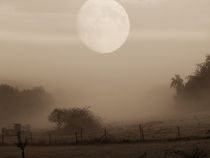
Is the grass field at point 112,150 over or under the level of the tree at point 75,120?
under

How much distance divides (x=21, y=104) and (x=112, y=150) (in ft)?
390

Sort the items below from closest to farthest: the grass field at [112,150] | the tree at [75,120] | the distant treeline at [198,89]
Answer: the grass field at [112,150] < the tree at [75,120] < the distant treeline at [198,89]

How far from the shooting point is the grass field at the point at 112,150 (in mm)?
47500

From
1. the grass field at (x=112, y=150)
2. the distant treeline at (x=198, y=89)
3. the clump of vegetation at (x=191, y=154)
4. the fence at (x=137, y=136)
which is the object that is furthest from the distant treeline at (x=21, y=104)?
the clump of vegetation at (x=191, y=154)

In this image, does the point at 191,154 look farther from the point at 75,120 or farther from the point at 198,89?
the point at 198,89

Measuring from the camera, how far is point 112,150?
170 feet

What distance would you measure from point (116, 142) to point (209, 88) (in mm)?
75921

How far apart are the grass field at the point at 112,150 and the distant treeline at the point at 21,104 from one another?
104 m

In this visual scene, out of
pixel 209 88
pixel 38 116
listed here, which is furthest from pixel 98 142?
pixel 38 116

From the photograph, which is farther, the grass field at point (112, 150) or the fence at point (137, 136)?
the fence at point (137, 136)

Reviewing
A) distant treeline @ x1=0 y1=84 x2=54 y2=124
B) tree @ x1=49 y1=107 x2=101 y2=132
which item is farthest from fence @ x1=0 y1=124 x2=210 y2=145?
distant treeline @ x1=0 y1=84 x2=54 y2=124

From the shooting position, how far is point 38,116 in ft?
546

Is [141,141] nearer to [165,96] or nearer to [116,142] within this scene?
[116,142]

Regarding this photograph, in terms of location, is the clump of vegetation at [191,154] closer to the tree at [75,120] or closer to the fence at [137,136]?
the fence at [137,136]
